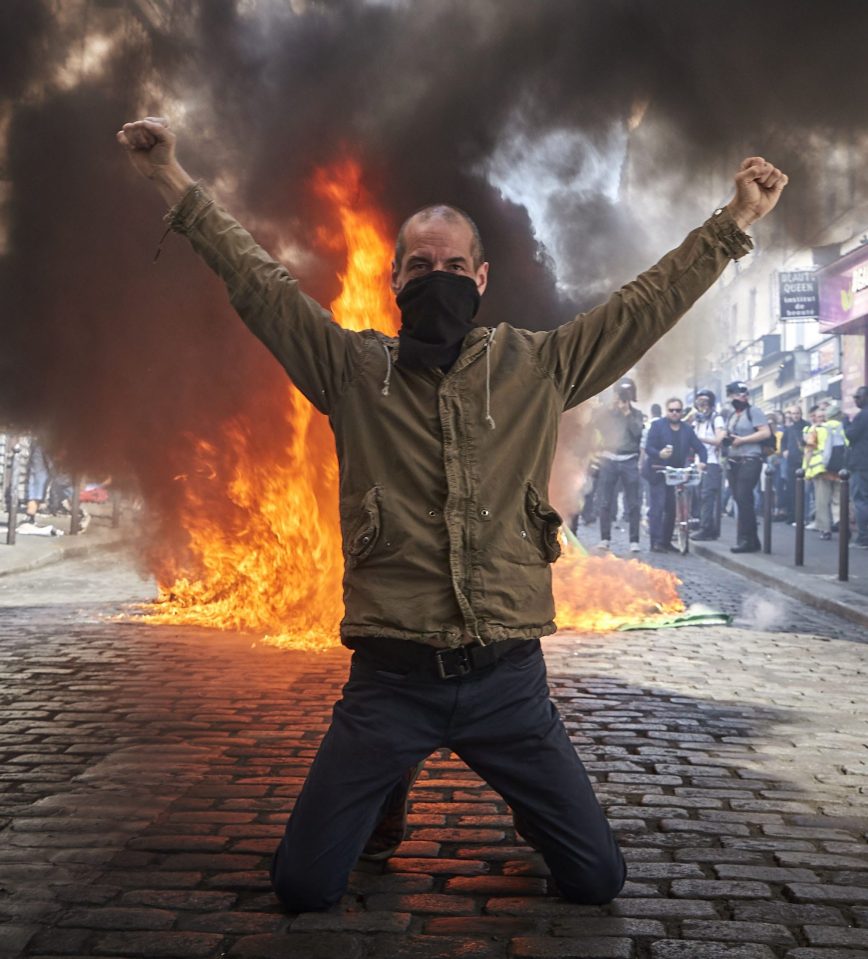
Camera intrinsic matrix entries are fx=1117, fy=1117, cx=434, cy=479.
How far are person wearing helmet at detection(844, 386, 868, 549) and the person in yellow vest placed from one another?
114 centimetres

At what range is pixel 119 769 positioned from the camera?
159 inches

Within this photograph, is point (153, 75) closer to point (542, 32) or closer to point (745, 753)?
point (542, 32)

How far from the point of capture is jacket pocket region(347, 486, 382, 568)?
2662 mm

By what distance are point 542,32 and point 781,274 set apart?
18.8m

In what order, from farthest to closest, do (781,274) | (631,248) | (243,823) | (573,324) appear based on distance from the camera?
(781,274)
(631,248)
(243,823)
(573,324)

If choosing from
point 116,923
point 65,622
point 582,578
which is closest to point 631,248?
point 582,578

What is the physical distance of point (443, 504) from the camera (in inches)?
106

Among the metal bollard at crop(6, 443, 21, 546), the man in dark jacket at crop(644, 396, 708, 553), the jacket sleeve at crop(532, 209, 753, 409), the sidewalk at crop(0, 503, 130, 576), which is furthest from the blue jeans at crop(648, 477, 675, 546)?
the jacket sleeve at crop(532, 209, 753, 409)

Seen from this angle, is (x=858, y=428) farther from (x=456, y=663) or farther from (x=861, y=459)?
(x=456, y=663)

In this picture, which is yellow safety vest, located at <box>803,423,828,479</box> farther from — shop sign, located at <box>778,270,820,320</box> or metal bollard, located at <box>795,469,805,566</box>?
shop sign, located at <box>778,270,820,320</box>

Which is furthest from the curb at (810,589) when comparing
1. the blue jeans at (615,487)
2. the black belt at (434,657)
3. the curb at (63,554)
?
the curb at (63,554)

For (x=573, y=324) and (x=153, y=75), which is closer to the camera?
(x=573, y=324)

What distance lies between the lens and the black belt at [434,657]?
8.63 ft

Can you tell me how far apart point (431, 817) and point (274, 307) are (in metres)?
1.67
